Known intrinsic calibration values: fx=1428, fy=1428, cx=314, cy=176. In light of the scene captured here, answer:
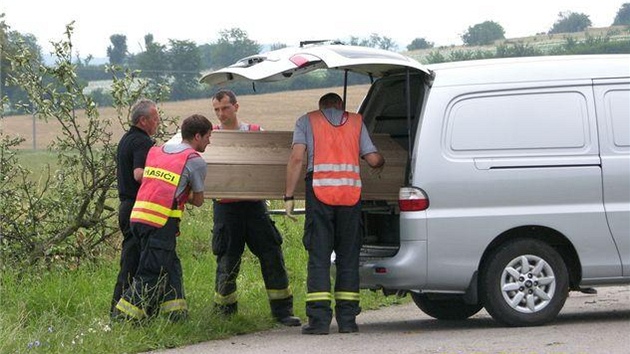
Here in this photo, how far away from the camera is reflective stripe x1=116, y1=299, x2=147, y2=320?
34.4ft

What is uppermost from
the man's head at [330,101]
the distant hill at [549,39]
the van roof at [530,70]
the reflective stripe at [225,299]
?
the distant hill at [549,39]

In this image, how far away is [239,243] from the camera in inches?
455

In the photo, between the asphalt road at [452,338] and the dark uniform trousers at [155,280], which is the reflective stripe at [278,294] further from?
the dark uniform trousers at [155,280]

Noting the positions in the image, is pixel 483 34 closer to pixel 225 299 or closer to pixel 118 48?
pixel 118 48

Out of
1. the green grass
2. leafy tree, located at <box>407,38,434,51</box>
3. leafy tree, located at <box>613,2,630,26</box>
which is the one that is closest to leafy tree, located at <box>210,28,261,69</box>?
leafy tree, located at <box>407,38,434,51</box>

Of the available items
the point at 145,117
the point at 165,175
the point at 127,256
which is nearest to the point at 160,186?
the point at 165,175

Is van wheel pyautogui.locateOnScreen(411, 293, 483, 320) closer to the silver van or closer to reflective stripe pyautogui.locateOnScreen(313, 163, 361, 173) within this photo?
the silver van

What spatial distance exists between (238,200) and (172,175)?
3.00 ft

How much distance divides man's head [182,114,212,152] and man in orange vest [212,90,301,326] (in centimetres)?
87

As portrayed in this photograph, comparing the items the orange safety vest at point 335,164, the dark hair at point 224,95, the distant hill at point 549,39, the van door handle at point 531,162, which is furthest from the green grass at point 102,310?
the distant hill at point 549,39

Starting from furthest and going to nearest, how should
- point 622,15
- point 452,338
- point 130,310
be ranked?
point 622,15
point 130,310
point 452,338

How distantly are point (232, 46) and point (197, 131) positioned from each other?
1471 inches

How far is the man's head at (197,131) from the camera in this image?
34.7ft

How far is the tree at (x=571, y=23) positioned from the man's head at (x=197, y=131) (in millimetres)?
33410
